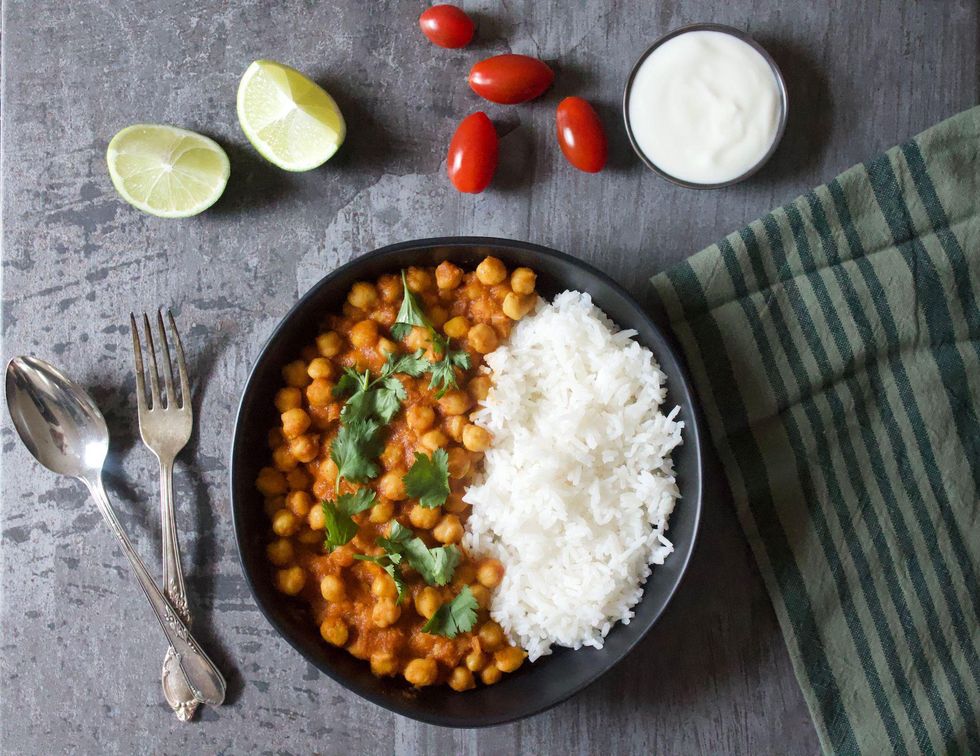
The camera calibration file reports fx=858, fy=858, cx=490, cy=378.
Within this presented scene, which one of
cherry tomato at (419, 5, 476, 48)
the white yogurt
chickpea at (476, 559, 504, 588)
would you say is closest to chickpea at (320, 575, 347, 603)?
chickpea at (476, 559, 504, 588)

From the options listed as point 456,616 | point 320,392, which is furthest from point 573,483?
point 320,392

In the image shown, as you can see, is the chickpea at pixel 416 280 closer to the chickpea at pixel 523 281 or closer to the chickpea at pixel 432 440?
the chickpea at pixel 523 281

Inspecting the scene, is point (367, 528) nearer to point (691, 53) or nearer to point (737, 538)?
point (737, 538)

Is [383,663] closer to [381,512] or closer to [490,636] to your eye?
[490,636]

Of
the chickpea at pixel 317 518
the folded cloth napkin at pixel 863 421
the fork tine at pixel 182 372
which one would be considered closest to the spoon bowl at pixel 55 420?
the fork tine at pixel 182 372

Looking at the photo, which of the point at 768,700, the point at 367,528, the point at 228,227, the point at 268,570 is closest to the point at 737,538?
the point at 768,700

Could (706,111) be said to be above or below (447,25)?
below
